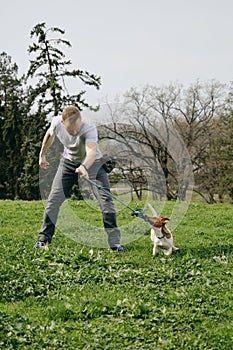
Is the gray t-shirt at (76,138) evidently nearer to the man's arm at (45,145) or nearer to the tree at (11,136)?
the man's arm at (45,145)

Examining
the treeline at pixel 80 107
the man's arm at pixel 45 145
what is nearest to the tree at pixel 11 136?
the treeline at pixel 80 107

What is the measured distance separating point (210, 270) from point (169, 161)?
366 cm

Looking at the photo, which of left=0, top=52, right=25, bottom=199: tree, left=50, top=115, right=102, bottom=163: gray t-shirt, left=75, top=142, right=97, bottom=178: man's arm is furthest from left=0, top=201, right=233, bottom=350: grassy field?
left=0, top=52, right=25, bottom=199: tree

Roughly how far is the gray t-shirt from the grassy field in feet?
4.97

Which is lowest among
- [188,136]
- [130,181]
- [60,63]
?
[130,181]

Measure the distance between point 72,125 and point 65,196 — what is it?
1.32 m

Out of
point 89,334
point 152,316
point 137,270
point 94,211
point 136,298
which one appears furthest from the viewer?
point 94,211

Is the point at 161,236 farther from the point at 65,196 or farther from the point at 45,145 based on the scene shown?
the point at 45,145

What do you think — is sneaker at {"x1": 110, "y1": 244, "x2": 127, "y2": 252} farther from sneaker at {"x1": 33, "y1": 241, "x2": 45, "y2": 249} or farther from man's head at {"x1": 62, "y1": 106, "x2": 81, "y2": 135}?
man's head at {"x1": 62, "y1": 106, "x2": 81, "y2": 135}

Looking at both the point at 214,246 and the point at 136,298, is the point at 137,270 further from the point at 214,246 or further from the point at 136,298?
the point at 214,246

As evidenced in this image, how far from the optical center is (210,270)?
748cm

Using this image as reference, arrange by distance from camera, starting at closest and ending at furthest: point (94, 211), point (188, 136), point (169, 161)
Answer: point (169, 161), point (94, 211), point (188, 136)

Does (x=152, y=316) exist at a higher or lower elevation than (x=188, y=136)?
lower

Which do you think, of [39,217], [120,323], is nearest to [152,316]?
[120,323]
